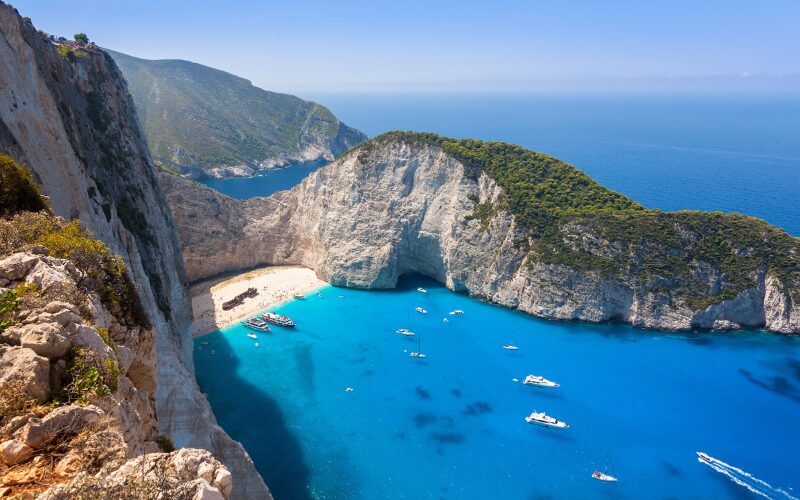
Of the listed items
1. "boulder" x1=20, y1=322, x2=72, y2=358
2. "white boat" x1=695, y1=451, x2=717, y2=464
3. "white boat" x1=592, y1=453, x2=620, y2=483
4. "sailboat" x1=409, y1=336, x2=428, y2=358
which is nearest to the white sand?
"sailboat" x1=409, y1=336, x2=428, y2=358

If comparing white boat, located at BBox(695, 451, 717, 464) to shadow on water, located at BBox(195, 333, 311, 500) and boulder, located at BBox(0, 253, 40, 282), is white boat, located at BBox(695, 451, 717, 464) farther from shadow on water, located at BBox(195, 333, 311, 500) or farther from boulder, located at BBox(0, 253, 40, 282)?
boulder, located at BBox(0, 253, 40, 282)

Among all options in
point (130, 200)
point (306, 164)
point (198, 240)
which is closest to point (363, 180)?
point (198, 240)

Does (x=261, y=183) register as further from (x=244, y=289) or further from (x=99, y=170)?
(x=99, y=170)

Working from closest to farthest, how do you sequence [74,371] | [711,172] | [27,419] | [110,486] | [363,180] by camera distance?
[110,486] < [27,419] < [74,371] < [363,180] < [711,172]

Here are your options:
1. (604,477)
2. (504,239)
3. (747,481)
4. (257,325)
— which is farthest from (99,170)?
(747,481)

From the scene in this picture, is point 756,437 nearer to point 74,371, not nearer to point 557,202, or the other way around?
point 557,202
